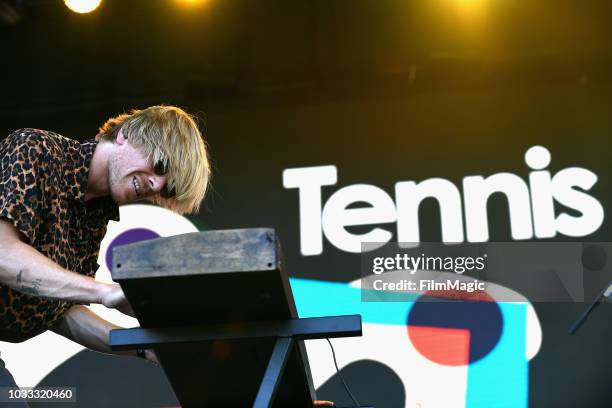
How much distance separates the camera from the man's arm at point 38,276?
1.92 m

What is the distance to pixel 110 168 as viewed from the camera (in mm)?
2359

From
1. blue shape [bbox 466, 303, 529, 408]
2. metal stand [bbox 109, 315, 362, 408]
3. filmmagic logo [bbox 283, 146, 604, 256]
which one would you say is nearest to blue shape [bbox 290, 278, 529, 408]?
blue shape [bbox 466, 303, 529, 408]

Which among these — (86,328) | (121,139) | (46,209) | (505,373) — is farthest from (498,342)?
(46,209)

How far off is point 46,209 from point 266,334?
0.73 meters

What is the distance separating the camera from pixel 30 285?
196cm

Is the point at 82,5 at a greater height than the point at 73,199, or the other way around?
the point at 82,5

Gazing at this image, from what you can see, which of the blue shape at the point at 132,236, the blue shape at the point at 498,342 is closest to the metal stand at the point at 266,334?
the blue shape at the point at 498,342

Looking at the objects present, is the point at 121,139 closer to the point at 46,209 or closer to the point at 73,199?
the point at 73,199

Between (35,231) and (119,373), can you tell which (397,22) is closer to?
(119,373)

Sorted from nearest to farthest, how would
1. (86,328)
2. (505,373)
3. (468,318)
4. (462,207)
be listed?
(86,328) < (505,373) < (468,318) < (462,207)

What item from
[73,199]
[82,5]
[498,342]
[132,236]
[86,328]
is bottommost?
[498,342]

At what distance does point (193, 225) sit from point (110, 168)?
2.13 m

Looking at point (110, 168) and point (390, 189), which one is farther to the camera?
point (390, 189)

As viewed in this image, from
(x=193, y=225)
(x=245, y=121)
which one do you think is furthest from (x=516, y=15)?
(x=193, y=225)
